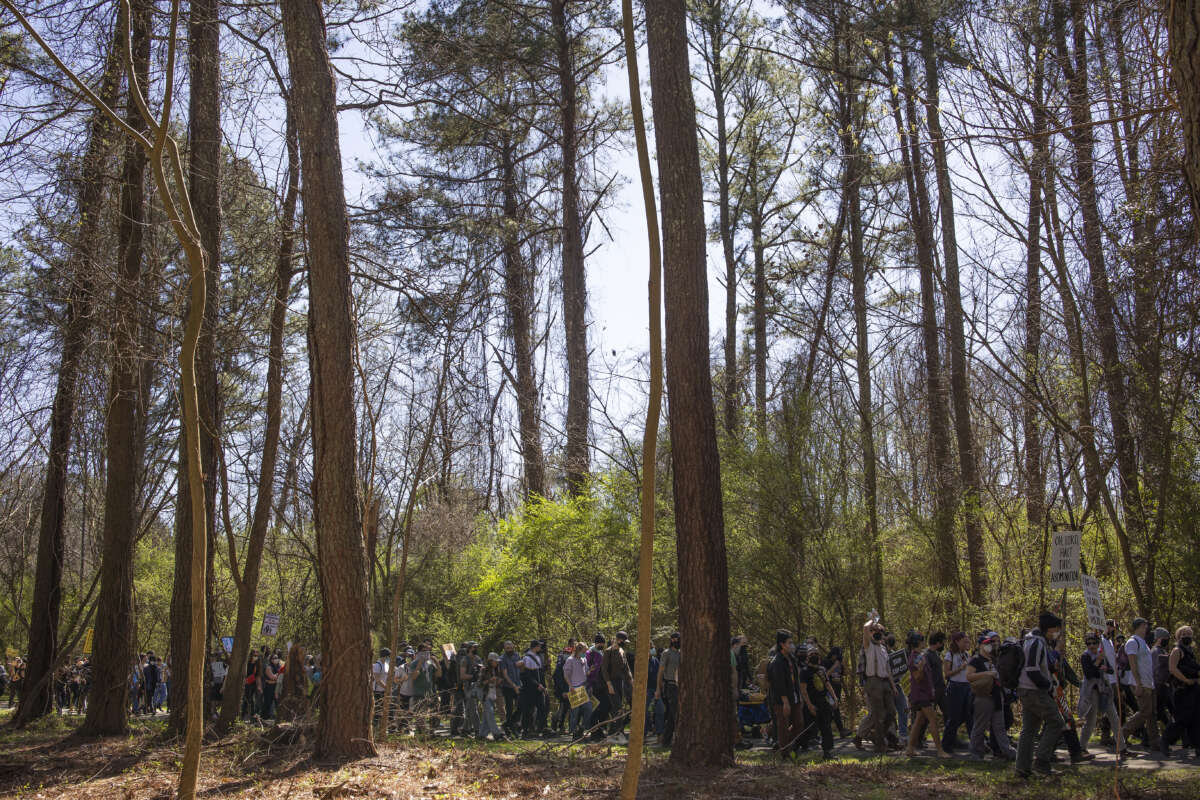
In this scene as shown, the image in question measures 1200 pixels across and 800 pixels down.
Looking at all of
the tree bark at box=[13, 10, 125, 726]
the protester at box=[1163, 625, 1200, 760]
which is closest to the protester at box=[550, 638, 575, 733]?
the tree bark at box=[13, 10, 125, 726]

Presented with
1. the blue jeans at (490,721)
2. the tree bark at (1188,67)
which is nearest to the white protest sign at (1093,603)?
the tree bark at (1188,67)

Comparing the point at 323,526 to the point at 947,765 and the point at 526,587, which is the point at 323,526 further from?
the point at 526,587

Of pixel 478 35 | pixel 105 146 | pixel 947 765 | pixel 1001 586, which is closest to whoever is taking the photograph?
pixel 947 765

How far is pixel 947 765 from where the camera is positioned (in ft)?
37.2

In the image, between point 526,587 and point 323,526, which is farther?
point 526,587

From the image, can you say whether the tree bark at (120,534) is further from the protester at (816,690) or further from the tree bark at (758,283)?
the tree bark at (758,283)

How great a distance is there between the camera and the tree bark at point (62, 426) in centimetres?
1295

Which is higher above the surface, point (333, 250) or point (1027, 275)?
point (1027, 275)

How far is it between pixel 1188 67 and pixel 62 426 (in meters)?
17.2

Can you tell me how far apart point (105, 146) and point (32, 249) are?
2.20 m

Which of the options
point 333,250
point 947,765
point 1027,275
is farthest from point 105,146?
point 1027,275

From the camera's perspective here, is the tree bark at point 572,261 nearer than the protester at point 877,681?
No

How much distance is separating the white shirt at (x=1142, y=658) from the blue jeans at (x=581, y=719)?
8.10 m

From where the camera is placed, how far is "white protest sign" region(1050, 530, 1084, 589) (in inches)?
407
